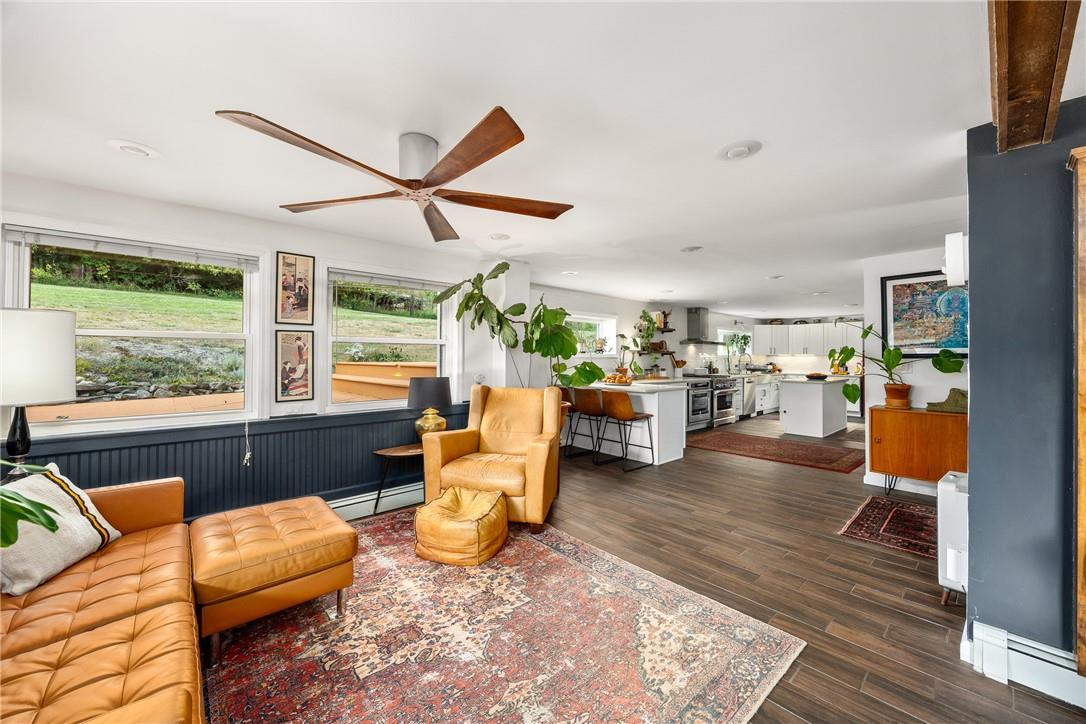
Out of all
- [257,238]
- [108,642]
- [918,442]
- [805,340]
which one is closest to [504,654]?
[108,642]

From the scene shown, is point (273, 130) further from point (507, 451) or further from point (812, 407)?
point (812, 407)

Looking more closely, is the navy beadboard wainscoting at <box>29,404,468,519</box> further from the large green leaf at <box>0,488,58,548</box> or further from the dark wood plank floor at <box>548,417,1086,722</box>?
the large green leaf at <box>0,488,58,548</box>

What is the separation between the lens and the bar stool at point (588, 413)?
5047mm

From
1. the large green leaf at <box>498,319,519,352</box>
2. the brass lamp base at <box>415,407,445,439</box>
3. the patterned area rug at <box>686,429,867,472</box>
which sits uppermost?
the large green leaf at <box>498,319,519,352</box>

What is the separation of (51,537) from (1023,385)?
153 inches

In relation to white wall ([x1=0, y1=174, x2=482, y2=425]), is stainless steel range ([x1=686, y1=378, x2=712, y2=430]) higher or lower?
lower

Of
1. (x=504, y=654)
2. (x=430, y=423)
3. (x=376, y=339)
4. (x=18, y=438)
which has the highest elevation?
(x=376, y=339)

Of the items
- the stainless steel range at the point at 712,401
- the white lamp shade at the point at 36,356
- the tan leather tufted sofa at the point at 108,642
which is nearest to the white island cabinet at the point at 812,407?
the stainless steel range at the point at 712,401

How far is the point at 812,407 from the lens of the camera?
21.4 feet

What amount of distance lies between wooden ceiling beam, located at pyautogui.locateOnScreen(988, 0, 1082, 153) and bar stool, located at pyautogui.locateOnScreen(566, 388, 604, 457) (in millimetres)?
3848

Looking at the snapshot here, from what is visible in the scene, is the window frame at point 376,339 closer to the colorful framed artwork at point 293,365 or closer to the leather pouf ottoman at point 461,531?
the colorful framed artwork at point 293,365

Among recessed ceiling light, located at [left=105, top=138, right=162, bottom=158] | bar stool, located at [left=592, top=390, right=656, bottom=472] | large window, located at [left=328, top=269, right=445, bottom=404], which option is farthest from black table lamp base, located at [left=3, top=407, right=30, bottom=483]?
bar stool, located at [left=592, top=390, right=656, bottom=472]

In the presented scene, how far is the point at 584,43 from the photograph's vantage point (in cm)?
144

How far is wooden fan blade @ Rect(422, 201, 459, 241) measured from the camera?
2.21m
